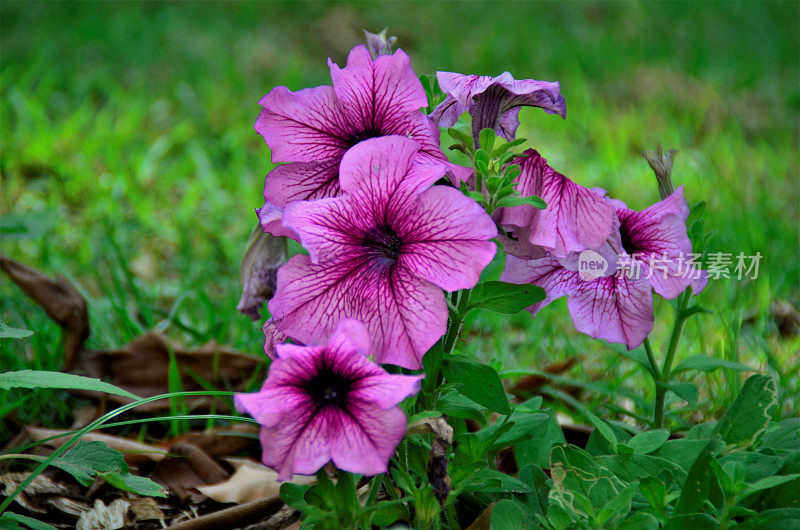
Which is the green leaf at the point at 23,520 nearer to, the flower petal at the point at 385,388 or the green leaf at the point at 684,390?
the flower petal at the point at 385,388

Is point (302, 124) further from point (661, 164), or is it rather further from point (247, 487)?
point (247, 487)

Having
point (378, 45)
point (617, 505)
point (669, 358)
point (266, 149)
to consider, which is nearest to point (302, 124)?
point (378, 45)

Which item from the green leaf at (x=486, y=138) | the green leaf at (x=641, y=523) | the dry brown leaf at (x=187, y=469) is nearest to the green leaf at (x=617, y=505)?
the green leaf at (x=641, y=523)

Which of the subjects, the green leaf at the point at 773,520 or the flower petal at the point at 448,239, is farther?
the green leaf at the point at 773,520

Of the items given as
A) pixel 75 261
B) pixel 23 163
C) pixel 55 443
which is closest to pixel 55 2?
pixel 23 163

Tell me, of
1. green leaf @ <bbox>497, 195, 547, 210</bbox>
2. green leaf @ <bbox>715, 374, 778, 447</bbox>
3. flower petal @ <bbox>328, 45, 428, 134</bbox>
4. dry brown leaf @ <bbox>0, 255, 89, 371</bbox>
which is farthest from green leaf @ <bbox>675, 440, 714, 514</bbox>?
dry brown leaf @ <bbox>0, 255, 89, 371</bbox>
